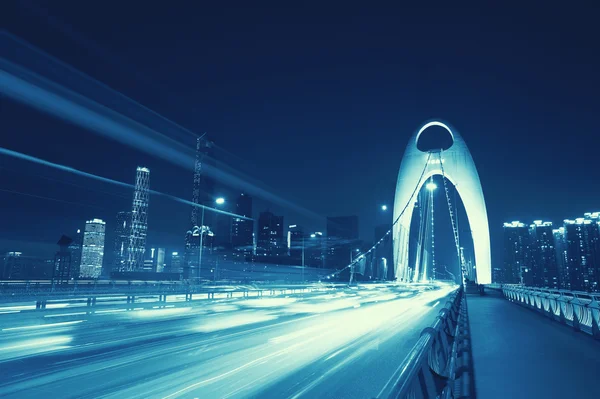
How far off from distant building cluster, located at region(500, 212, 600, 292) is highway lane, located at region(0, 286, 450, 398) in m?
104

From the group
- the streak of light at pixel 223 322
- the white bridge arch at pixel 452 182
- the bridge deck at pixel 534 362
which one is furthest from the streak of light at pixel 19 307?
the white bridge arch at pixel 452 182

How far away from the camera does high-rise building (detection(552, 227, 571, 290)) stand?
428 feet

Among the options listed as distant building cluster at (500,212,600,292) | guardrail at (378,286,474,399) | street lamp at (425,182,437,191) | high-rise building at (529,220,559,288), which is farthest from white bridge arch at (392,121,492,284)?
high-rise building at (529,220,559,288)

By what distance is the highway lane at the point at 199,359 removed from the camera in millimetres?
6105

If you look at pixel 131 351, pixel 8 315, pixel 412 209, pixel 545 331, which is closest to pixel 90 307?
pixel 8 315

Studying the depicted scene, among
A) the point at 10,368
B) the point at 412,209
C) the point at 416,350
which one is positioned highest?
the point at 412,209

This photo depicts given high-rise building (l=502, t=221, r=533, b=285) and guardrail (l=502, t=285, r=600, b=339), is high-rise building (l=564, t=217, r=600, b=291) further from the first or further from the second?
guardrail (l=502, t=285, r=600, b=339)

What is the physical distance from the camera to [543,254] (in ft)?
472

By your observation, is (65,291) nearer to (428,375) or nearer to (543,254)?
(428,375)

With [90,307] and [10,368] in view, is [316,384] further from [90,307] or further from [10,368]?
[90,307]

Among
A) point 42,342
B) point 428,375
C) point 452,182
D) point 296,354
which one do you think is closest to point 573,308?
point 296,354

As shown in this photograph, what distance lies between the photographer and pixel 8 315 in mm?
16141

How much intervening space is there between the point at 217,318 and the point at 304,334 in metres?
5.40

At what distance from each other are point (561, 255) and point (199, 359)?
156 meters
